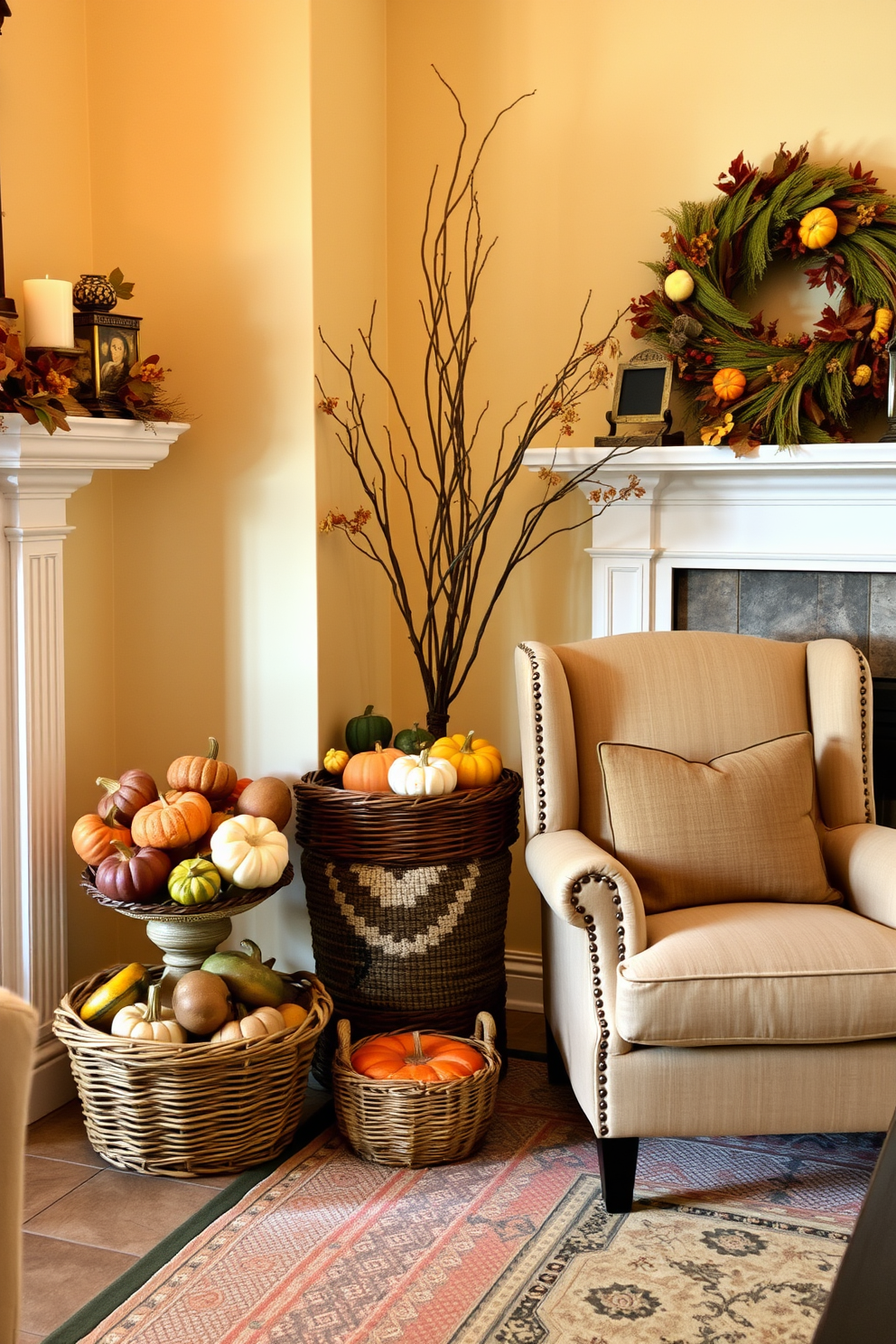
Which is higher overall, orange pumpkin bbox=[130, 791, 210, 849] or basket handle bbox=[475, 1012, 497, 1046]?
orange pumpkin bbox=[130, 791, 210, 849]

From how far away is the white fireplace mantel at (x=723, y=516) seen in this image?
9.19 feet

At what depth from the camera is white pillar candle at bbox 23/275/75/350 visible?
2.46 m

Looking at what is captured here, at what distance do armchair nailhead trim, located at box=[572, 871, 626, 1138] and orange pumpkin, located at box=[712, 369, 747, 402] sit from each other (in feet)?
4.08

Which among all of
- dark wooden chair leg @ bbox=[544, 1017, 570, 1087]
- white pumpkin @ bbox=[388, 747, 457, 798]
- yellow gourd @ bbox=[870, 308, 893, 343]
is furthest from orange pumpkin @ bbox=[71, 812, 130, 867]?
yellow gourd @ bbox=[870, 308, 893, 343]

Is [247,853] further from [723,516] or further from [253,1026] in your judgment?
[723,516]

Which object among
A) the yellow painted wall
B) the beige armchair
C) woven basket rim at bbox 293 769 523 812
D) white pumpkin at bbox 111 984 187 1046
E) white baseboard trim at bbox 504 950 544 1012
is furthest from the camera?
white baseboard trim at bbox 504 950 544 1012

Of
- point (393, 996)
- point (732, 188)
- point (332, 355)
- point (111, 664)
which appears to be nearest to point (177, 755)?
point (111, 664)

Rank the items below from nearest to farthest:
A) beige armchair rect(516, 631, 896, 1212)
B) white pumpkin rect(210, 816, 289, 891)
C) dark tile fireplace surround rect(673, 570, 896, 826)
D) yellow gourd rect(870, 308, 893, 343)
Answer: beige armchair rect(516, 631, 896, 1212)
white pumpkin rect(210, 816, 289, 891)
yellow gourd rect(870, 308, 893, 343)
dark tile fireplace surround rect(673, 570, 896, 826)

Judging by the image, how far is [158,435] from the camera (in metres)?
2.71

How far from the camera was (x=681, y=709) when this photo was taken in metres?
2.67

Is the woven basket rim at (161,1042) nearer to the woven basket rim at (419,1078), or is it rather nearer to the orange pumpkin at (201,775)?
the woven basket rim at (419,1078)

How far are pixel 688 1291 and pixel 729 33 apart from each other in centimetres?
268

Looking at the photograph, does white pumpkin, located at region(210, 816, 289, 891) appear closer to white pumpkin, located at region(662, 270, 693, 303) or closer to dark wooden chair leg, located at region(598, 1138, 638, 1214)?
dark wooden chair leg, located at region(598, 1138, 638, 1214)

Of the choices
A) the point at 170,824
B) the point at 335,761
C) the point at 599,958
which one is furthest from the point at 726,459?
the point at 170,824
